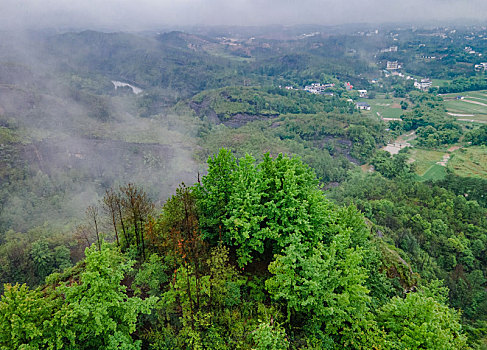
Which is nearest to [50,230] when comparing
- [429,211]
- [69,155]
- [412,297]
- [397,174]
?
[69,155]

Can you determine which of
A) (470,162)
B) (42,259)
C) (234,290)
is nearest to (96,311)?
(234,290)

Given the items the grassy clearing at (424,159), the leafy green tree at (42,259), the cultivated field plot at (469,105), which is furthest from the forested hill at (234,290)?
the cultivated field plot at (469,105)

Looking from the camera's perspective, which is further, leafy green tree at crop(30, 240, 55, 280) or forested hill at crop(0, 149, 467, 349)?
leafy green tree at crop(30, 240, 55, 280)

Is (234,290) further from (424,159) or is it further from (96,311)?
(424,159)

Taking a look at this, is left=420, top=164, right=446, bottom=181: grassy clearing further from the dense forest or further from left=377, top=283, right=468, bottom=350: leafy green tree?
left=377, top=283, right=468, bottom=350: leafy green tree

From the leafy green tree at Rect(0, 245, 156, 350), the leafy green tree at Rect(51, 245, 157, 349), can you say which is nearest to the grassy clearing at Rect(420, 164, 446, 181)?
the leafy green tree at Rect(51, 245, 157, 349)

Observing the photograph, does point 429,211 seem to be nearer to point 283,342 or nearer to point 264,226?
point 264,226
